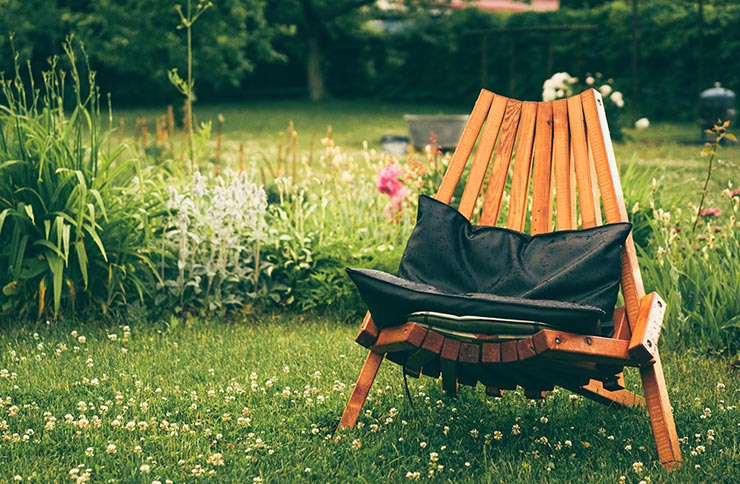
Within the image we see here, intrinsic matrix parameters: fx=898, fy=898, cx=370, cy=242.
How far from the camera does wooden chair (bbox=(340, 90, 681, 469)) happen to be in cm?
266

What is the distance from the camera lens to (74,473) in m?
2.59

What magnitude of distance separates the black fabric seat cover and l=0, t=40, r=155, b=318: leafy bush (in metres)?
1.60

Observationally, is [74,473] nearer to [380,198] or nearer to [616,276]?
[616,276]

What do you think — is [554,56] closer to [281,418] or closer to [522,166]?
[522,166]

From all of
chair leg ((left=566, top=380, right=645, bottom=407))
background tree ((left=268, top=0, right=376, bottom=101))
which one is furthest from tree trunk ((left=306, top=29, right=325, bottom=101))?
chair leg ((left=566, top=380, right=645, bottom=407))

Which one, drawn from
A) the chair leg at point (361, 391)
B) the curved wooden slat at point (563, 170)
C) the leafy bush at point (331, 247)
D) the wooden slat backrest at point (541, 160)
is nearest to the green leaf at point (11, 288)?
the leafy bush at point (331, 247)

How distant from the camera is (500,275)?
3275 millimetres

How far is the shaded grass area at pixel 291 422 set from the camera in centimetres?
274

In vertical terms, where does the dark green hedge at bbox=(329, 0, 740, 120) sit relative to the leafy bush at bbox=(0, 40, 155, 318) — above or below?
above

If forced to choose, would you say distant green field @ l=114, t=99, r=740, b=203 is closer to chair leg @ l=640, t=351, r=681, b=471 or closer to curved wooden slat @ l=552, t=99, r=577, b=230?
curved wooden slat @ l=552, t=99, r=577, b=230

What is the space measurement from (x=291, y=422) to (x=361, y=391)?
30cm

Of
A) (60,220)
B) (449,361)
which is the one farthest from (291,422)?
(60,220)

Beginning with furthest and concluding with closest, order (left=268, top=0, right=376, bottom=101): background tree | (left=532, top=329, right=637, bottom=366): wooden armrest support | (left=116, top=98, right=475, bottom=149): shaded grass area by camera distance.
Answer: (left=268, top=0, right=376, bottom=101): background tree, (left=116, top=98, right=475, bottom=149): shaded grass area, (left=532, top=329, right=637, bottom=366): wooden armrest support

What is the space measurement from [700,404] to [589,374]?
0.82m
